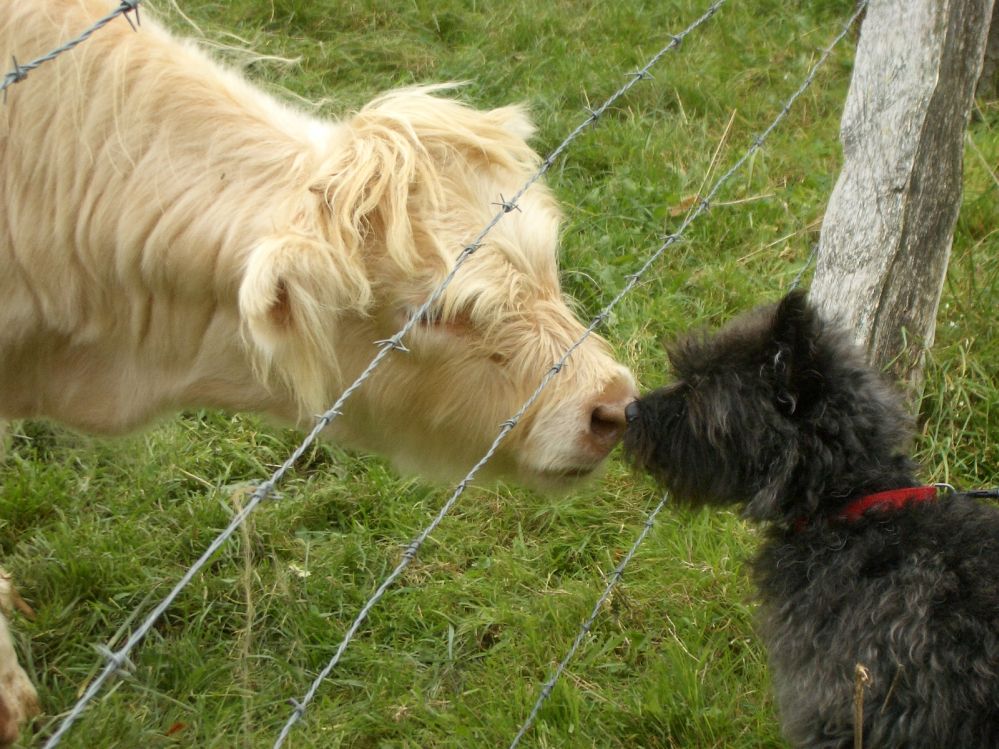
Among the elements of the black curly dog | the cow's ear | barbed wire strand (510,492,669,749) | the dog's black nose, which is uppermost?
the cow's ear

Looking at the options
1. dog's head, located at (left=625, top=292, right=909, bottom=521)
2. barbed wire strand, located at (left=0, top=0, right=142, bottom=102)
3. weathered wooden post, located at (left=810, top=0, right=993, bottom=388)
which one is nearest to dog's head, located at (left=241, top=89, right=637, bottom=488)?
dog's head, located at (left=625, top=292, right=909, bottom=521)

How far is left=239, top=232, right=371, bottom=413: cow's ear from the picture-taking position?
2559 millimetres

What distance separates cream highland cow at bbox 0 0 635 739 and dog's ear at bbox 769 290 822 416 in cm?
48

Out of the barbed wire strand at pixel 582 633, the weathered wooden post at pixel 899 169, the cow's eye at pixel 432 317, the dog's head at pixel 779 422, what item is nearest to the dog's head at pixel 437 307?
the cow's eye at pixel 432 317

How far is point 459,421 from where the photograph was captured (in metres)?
3.04

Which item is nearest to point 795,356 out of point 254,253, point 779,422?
point 779,422

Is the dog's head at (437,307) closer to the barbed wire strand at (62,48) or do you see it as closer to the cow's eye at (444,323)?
the cow's eye at (444,323)

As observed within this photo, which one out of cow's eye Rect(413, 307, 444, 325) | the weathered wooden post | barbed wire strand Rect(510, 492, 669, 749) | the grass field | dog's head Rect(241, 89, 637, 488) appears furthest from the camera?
the weathered wooden post

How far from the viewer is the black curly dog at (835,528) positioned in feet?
7.90

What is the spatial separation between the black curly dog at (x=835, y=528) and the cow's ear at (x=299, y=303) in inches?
32.5

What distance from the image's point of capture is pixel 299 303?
263 centimetres

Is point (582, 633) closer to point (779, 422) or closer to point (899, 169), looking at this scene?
point (779, 422)

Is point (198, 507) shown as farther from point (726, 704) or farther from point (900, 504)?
point (900, 504)

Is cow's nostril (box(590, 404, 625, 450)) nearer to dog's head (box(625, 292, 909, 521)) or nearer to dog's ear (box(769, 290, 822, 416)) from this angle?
dog's head (box(625, 292, 909, 521))
